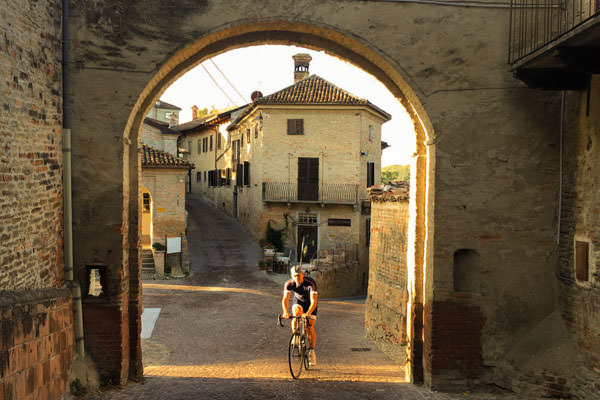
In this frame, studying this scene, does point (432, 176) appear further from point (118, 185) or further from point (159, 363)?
point (159, 363)

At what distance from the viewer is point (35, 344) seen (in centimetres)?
578

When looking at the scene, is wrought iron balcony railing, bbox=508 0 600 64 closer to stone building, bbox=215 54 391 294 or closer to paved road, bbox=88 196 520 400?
paved road, bbox=88 196 520 400

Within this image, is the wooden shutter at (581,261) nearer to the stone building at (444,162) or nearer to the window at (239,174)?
the stone building at (444,162)

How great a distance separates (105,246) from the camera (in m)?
7.21

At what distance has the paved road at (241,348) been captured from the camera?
7305mm

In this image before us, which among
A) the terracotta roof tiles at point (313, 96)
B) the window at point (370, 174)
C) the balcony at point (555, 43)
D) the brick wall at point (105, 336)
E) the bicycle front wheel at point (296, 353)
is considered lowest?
the bicycle front wheel at point (296, 353)

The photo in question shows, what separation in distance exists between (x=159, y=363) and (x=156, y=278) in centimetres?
1151

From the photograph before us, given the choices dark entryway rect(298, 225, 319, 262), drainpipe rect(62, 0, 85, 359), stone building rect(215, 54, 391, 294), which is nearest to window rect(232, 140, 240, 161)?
stone building rect(215, 54, 391, 294)

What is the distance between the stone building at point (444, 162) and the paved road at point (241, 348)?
91 centimetres

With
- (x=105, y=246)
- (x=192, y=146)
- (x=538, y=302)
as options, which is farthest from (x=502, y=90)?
(x=192, y=146)

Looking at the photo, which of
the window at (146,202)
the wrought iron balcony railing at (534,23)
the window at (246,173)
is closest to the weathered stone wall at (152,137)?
the window at (246,173)

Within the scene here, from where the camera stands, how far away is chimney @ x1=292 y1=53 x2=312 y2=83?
107 ft

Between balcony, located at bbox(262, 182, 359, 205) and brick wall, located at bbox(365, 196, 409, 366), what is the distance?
43.6 feet

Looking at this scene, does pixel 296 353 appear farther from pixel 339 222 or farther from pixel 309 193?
pixel 309 193
